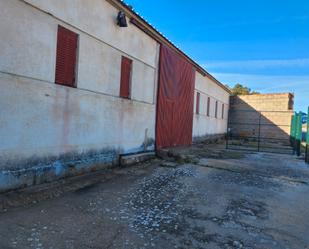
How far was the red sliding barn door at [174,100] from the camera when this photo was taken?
12.0m

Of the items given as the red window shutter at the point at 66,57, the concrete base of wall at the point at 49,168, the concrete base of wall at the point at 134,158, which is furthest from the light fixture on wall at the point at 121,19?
the concrete base of wall at the point at 134,158

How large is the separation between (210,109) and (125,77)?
12.3 meters

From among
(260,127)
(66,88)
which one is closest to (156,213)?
(66,88)

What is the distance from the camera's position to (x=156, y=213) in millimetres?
4883

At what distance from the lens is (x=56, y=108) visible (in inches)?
251

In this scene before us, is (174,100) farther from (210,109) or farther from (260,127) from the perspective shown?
(260,127)

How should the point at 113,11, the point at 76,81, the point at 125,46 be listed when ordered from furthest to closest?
the point at 125,46
the point at 113,11
the point at 76,81

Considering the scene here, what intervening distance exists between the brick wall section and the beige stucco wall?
4.83 ft

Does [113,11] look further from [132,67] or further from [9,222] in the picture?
[9,222]

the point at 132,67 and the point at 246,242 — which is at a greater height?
the point at 132,67

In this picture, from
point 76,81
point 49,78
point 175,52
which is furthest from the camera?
point 175,52

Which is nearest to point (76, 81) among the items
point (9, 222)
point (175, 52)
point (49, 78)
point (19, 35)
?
point (49, 78)

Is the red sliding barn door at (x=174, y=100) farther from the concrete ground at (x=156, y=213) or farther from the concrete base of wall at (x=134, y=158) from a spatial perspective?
the concrete ground at (x=156, y=213)

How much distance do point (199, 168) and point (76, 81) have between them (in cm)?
469
